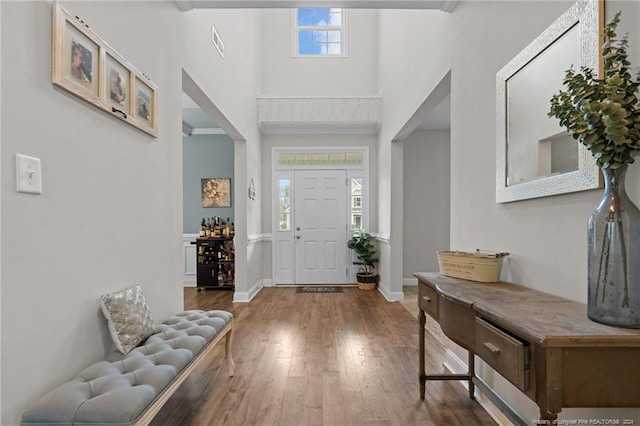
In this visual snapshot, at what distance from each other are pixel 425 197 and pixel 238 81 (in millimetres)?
3569

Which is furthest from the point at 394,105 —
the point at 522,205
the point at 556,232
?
the point at 556,232

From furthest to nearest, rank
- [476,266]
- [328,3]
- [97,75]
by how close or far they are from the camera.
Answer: [328,3] → [476,266] → [97,75]

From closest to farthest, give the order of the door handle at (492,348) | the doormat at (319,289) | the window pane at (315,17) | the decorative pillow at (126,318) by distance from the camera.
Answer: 1. the door handle at (492,348)
2. the decorative pillow at (126,318)
3. the doormat at (319,289)
4. the window pane at (315,17)

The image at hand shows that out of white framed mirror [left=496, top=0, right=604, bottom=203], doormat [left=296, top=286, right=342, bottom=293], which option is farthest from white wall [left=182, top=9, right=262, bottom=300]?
white framed mirror [left=496, top=0, right=604, bottom=203]

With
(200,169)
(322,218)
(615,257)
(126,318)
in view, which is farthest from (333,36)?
(615,257)

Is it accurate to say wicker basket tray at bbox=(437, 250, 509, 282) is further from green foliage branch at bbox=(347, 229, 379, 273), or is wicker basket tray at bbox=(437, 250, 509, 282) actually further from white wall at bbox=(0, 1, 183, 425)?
green foliage branch at bbox=(347, 229, 379, 273)

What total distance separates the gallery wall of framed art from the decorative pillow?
0.95 meters

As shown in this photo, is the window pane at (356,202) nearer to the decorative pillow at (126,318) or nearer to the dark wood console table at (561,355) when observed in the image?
the decorative pillow at (126,318)

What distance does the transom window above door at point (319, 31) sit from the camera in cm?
598

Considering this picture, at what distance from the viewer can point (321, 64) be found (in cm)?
588

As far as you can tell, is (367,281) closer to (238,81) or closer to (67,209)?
(238,81)

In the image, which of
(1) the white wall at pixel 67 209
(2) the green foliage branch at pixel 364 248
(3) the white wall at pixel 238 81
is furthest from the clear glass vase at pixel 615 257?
(2) the green foliage branch at pixel 364 248

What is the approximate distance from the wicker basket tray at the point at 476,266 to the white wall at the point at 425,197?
400cm

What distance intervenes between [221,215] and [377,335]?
12.7 feet
